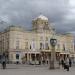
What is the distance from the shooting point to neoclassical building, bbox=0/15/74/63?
Result: 89.0m

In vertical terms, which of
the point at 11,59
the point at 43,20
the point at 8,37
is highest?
the point at 43,20

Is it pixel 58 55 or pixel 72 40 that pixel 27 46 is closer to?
pixel 58 55

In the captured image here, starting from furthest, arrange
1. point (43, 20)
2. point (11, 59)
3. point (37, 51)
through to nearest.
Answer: point (43, 20)
point (37, 51)
point (11, 59)

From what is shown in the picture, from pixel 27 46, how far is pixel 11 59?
25.1 feet

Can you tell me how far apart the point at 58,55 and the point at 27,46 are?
11.1 m

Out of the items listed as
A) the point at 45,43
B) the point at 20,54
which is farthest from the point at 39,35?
the point at 20,54

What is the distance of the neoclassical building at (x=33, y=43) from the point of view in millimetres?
89000

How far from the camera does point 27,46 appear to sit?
92.6 metres

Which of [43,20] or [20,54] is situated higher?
[43,20]

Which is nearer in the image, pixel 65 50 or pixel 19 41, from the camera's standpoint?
pixel 19 41

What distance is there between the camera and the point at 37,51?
307ft

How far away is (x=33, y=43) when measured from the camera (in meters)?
93.7

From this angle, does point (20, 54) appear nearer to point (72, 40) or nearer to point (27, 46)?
point (27, 46)

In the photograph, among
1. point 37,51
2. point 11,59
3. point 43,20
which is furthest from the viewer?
point 43,20
